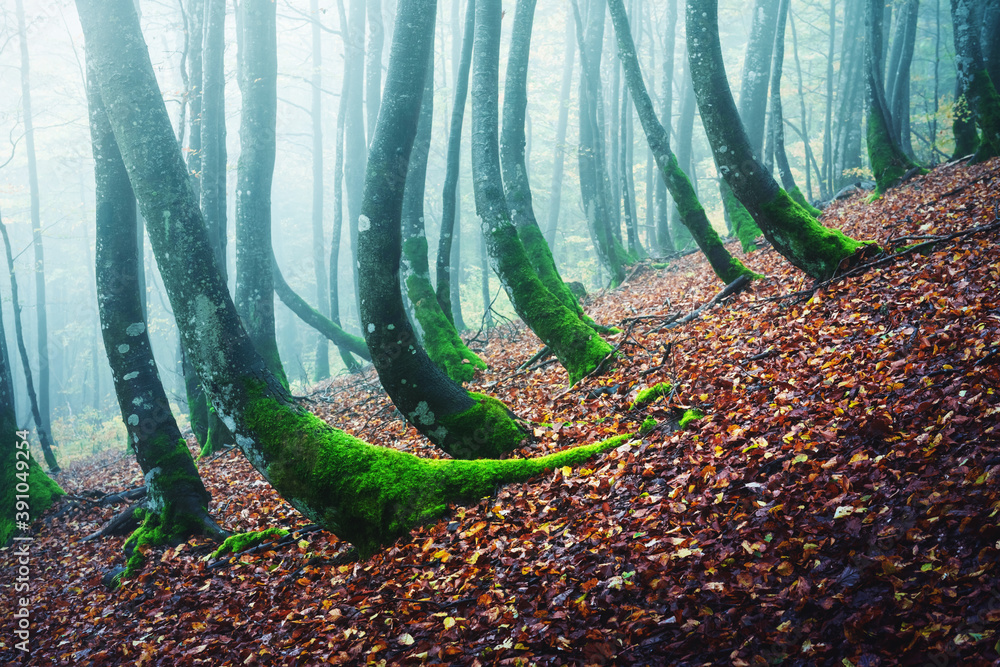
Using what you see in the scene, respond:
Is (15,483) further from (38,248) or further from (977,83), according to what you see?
(38,248)

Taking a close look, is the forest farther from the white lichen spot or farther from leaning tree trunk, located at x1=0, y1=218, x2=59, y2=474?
leaning tree trunk, located at x1=0, y1=218, x2=59, y2=474

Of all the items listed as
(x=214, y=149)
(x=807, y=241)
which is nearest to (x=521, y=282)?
(x=807, y=241)

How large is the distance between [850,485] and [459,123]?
7.99m

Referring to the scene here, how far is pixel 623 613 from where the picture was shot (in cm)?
279

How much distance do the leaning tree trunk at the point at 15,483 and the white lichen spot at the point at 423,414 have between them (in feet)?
20.7

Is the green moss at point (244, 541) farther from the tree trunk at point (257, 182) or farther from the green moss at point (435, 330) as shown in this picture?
the tree trunk at point (257, 182)

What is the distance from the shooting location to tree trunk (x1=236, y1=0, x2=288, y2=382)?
958 centimetres

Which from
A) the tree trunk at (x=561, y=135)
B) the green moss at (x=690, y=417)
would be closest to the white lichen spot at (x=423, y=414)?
the green moss at (x=690, y=417)

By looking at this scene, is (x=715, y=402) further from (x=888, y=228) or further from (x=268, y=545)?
(x=888, y=228)

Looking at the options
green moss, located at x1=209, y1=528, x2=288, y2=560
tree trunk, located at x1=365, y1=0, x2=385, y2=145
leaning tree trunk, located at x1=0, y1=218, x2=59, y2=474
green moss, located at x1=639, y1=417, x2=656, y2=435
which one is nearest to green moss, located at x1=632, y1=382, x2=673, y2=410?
green moss, located at x1=639, y1=417, x2=656, y2=435

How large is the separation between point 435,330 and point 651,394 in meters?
4.24

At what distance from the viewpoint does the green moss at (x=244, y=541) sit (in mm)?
5055

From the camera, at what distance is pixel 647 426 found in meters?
4.63

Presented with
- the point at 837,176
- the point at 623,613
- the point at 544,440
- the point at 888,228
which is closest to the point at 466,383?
→ the point at 544,440
